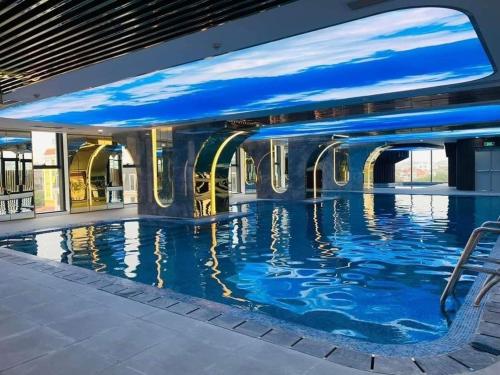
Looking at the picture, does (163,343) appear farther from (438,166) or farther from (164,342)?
(438,166)

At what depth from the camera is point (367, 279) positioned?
6.04 metres

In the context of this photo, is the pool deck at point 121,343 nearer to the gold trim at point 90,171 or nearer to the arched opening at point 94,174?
the arched opening at point 94,174

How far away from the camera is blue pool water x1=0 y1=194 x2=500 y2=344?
15.5 ft

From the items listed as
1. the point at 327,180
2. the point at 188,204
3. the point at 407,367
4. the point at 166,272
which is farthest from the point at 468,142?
the point at 407,367

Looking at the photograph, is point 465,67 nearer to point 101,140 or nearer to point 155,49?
point 155,49

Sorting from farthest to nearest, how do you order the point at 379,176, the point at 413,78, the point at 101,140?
the point at 379,176 < the point at 101,140 < the point at 413,78

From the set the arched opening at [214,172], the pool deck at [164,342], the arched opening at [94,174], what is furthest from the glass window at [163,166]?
the pool deck at [164,342]

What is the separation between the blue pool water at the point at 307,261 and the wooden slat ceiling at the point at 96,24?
327cm

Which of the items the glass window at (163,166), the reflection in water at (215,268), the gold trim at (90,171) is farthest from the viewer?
the gold trim at (90,171)

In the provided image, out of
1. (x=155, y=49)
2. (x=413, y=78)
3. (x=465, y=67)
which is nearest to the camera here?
(x=155, y=49)

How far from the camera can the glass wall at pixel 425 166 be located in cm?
3347

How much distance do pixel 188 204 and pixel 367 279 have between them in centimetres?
778

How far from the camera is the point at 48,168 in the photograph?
14883mm

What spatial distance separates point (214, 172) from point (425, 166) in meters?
26.4
